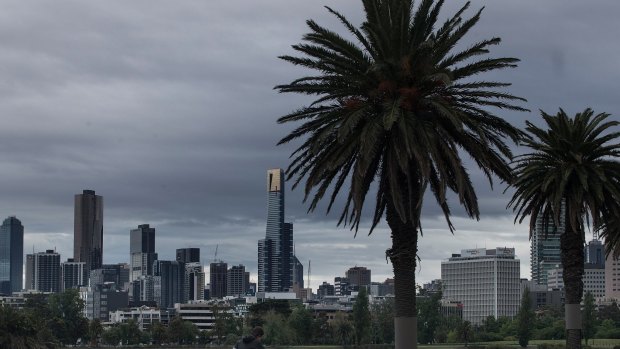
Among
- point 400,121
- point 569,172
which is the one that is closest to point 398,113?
point 400,121

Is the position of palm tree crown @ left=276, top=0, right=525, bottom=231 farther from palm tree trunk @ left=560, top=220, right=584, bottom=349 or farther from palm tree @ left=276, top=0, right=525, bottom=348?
palm tree trunk @ left=560, top=220, right=584, bottom=349

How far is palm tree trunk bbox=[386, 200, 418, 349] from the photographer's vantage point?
148 feet

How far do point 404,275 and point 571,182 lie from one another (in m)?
18.6

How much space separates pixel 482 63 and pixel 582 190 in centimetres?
1549

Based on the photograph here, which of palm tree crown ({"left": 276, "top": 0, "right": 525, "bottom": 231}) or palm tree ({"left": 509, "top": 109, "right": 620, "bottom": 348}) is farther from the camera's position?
palm tree ({"left": 509, "top": 109, "right": 620, "bottom": 348})

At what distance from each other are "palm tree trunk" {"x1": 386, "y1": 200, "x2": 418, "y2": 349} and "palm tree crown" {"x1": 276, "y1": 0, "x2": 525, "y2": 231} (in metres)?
0.79

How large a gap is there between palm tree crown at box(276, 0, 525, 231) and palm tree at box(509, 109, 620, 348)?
1414 cm

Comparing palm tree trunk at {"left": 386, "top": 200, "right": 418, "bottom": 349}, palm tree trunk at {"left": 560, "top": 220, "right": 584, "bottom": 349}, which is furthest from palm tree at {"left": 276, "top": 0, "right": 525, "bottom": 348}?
palm tree trunk at {"left": 560, "top": 220, "right": 584, "bottom": 349}

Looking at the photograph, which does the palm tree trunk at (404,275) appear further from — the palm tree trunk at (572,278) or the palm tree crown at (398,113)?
the palm tree trunk at (572,278)

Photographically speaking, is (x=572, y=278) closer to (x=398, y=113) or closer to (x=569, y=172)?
(x=569, y=172)

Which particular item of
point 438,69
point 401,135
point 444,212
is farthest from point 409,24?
point 444,212

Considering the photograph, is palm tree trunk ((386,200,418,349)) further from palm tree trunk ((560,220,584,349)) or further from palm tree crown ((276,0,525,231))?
palm tree trunk ((560,220,584,349))

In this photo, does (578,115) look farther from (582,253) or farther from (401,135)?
(401,135)

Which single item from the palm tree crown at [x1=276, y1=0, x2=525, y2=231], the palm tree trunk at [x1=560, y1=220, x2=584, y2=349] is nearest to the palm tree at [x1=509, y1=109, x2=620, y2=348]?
the palm tree trunk at [x1=560, y1=220, x2=584, y2=349]
